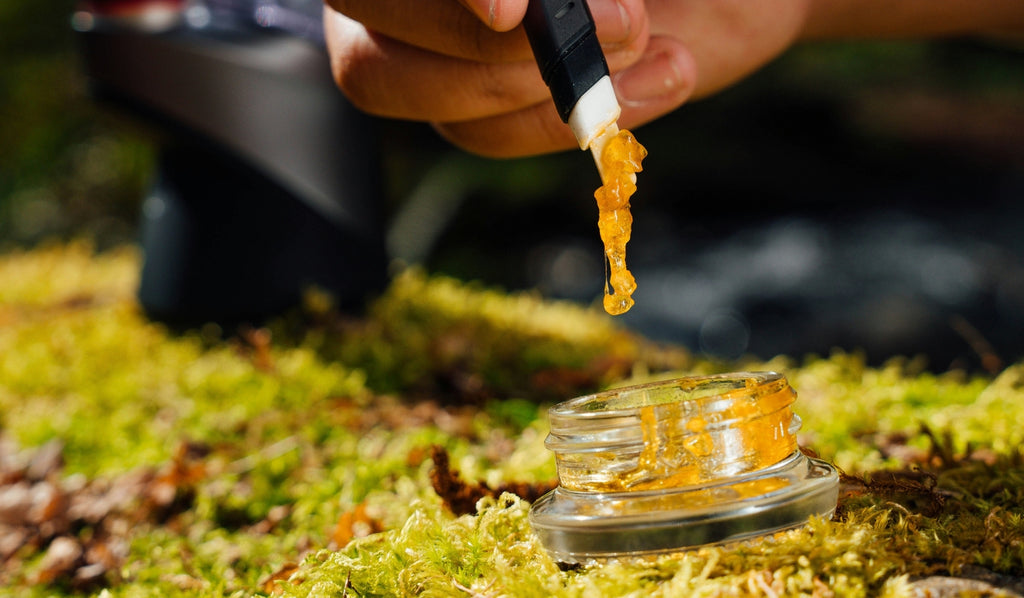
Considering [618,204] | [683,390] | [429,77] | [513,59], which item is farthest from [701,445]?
[429,77]

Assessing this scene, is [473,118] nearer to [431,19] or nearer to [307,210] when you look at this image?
[431,19]

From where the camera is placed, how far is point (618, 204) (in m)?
1.17

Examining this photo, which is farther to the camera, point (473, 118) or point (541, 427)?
point (541, 427)

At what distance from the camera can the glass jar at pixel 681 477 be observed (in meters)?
0.94

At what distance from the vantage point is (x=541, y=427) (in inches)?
72.1

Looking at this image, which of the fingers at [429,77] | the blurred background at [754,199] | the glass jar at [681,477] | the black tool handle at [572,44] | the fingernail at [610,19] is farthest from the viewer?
the blurred background at [754,199]

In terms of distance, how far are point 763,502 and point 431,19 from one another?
90cm

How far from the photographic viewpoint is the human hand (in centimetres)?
133

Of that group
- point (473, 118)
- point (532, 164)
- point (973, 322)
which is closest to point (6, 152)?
point (532, 164)

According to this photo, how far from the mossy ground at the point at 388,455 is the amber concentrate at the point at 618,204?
1.14 ft

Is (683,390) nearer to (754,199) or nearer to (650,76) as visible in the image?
(650,76)

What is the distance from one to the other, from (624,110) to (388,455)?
2.87ft

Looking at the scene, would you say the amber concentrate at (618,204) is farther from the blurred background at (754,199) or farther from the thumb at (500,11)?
the blurred background at (754,199)

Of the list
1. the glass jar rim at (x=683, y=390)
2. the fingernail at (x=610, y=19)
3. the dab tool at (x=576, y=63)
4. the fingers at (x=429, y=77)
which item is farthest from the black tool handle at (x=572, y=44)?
the glass jar rim at (x=683, y=390)
